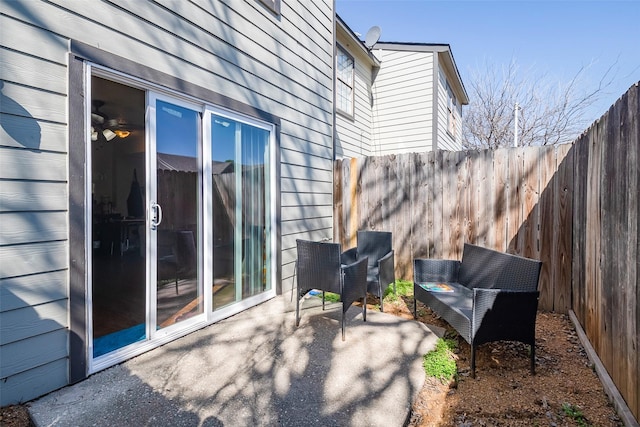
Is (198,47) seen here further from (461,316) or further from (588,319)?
(588,319)

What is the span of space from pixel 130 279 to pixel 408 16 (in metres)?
8.59

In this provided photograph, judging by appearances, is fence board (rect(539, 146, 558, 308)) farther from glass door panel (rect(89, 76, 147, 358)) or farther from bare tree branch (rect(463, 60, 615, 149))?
bare tree branch (rect(463, 60, 615, 149))

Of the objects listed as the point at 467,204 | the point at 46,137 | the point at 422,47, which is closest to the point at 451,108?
the point at 422,47

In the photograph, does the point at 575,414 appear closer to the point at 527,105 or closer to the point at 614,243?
the point at 614,243

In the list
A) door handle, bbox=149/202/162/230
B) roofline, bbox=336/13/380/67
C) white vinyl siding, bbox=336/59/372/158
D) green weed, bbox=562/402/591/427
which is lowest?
green weed, bbox=562/402/591/427

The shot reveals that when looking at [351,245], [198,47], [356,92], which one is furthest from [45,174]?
[356,92]

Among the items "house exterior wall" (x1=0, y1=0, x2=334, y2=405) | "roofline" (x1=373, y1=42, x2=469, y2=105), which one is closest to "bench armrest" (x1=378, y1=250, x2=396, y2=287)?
"house exterior wall" (x1=0, y1=0, x2=334, y2=405)

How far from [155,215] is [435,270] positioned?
284 cm

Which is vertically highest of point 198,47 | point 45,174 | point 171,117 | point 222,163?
point 198,47

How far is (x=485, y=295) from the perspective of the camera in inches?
90.6

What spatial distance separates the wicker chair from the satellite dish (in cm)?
633

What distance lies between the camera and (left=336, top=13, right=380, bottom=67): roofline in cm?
627

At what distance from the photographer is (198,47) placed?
2.93 metres

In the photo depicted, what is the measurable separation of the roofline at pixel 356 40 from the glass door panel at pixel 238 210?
3.86 metres
